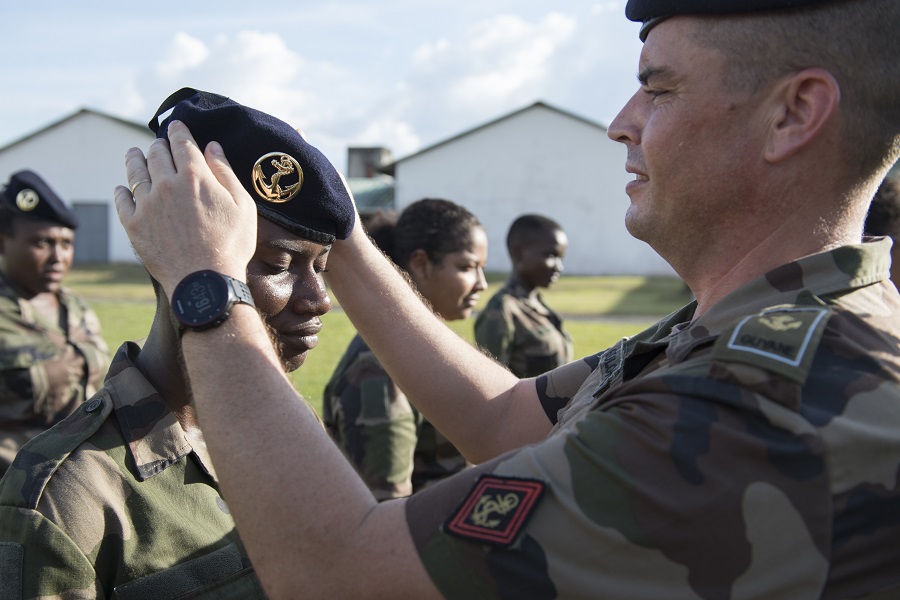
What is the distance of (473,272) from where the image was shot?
5.42m

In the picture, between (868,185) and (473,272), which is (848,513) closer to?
(868,185)

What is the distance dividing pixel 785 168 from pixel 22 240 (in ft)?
18.9

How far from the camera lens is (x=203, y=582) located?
225 centimetres

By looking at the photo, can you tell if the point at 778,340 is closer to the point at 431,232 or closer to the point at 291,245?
the point at 291,245

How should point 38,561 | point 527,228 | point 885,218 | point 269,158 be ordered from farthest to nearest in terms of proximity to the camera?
point 527,228 < point 885,218 < point 269,158 < point 38,561

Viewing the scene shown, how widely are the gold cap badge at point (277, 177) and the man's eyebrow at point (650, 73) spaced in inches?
37.0

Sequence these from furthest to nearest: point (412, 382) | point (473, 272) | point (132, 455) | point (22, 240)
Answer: point (22, 240) < point (473, 272) < point (412, 382) < point (132, 455)

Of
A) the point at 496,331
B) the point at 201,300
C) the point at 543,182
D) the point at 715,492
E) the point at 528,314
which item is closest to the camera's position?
the point at 715,492

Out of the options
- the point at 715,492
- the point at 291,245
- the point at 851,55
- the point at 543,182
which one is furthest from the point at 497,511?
the point at 543,182

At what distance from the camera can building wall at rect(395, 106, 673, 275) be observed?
120 ft

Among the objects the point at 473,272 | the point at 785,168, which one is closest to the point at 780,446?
the point at 785,168

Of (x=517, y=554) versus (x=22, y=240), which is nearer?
(x=517, y=554)

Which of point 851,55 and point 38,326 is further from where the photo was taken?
point 38,326

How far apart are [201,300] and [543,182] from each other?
3598 centimetres
